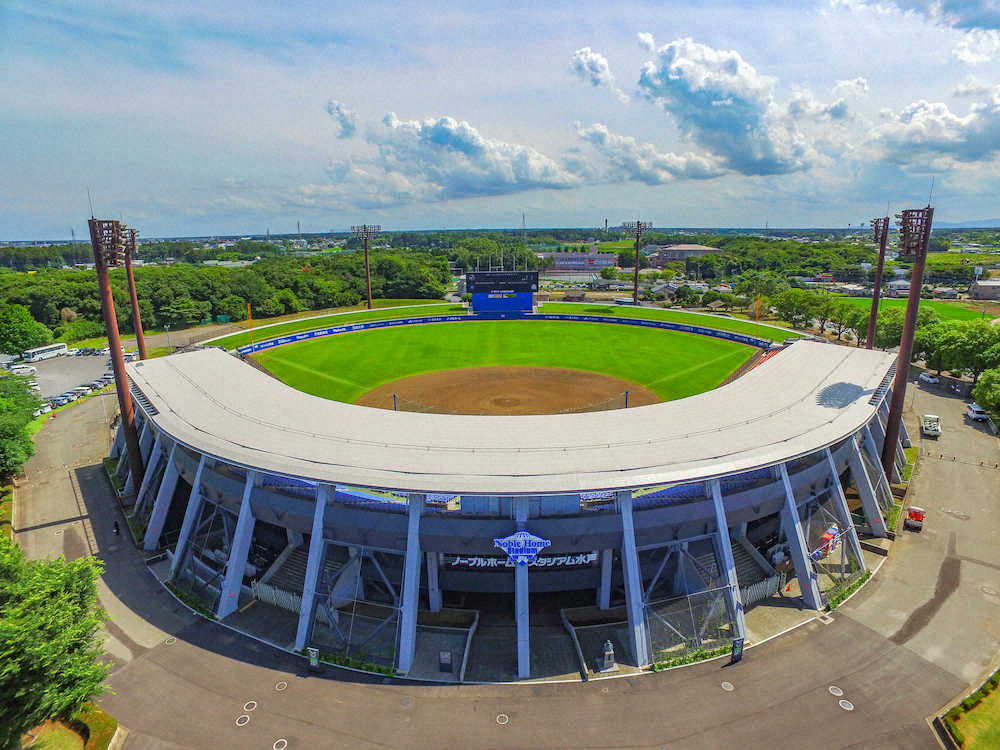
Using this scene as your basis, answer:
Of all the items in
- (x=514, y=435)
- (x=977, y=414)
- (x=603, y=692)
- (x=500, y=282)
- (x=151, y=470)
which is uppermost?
(x=500, y=282)

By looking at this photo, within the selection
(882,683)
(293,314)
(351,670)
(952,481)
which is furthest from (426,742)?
(293,314)

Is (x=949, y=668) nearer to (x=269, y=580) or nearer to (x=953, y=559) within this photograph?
(x=953, y=559)

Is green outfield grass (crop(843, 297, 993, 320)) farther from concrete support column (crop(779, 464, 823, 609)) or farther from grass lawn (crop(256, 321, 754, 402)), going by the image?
concrete support column (crop(779, 464, 823, 609))

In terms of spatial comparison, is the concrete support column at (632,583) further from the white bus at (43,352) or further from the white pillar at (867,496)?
the white bus at (43,352)

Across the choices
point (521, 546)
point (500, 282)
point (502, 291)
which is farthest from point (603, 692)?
point (500, 282)

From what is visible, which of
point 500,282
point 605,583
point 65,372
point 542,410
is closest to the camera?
→ point 605,583

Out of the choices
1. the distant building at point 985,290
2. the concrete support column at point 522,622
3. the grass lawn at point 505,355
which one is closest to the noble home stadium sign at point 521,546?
the concrete support column at point 522,622

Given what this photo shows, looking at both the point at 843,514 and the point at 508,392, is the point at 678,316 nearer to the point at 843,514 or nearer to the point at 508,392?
the point at 508,392
